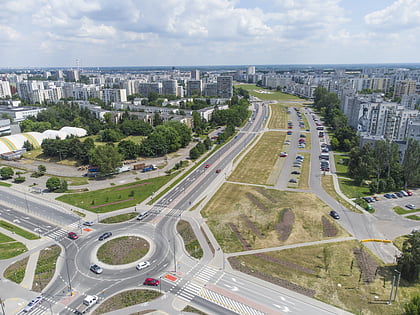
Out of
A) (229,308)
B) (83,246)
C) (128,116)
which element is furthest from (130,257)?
(128,116)

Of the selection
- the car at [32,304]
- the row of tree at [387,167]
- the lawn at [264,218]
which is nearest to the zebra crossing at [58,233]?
the car at [32,304]

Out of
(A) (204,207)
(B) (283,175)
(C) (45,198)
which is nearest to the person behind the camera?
(A) (204,207)

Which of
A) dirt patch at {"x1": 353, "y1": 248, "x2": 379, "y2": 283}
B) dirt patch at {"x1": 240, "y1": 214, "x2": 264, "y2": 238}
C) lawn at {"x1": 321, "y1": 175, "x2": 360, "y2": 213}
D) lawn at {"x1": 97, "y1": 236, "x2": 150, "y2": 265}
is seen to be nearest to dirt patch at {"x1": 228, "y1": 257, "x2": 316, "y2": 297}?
dirt patch at {"x1": 240, "y1": 214, "x2": 264, "y2": 238}

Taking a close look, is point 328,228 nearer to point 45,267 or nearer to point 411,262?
point 411,262

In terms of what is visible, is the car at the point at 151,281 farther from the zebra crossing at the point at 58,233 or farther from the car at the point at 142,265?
the zebra crossing at the point at 58,233

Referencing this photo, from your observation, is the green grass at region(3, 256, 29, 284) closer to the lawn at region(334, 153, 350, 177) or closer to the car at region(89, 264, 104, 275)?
the car at region(89, 264, 104, 275)

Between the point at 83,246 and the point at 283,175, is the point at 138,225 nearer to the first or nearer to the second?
the point at 83,246

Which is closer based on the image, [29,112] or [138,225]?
[138,225]

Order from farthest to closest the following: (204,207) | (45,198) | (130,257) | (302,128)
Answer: (302,128), (45,198), (204,207), (130,257)
